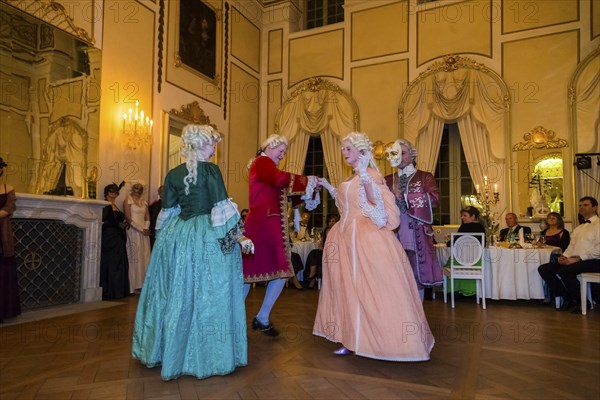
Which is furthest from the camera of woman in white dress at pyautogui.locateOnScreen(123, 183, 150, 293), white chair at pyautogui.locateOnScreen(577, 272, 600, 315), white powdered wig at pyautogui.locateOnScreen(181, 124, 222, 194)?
woman in white dress at pyautogui.locateOnScreen(123, 183, 150, 293)

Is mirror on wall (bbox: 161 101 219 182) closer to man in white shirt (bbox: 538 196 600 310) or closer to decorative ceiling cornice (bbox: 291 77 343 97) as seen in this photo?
decorative ceiling cornice (bbox: 291 77 343 97)

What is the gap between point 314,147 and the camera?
9727mm

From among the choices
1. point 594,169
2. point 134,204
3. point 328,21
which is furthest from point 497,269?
point 328,21

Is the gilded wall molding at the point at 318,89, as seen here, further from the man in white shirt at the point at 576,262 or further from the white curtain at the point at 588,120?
the man in white shirt at the point at 576,262

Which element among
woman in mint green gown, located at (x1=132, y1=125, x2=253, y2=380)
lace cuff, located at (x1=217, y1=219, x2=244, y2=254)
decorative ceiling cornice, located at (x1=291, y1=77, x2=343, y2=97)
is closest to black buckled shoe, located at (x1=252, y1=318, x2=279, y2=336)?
woman in mint green gown, located at (x1=132, y1=125, x2=253, y2=380)

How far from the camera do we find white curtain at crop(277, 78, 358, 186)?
9055 mm

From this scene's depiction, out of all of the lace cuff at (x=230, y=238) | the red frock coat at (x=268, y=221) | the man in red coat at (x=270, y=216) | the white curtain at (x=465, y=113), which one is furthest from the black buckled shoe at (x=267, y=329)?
the white curtain at (x=465, y=113)

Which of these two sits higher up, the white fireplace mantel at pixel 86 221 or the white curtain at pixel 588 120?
the white curtain at pixel 588 120

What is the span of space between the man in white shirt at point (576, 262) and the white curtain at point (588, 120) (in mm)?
2334

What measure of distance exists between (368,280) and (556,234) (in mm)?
4337

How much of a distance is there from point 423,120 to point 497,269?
368 centimetres

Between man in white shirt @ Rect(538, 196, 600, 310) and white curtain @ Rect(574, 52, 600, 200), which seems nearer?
man in white shirt @ Rect(538, 196, 600, 310)

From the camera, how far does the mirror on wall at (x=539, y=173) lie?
24.3 feet

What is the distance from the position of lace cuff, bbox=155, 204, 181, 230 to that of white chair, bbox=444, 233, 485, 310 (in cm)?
359
